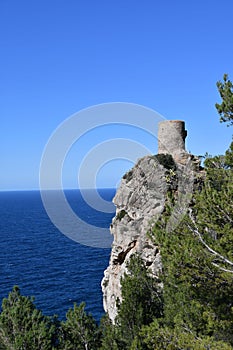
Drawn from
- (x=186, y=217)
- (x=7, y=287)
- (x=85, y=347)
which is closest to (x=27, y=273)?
(x=7, y=287)

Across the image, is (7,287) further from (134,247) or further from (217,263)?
(217,263)

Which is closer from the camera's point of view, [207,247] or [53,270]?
[207,247]

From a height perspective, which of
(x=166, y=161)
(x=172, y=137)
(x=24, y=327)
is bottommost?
(x=24, y=327)

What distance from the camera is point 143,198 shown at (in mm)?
28266

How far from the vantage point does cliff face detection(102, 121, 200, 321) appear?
87.7ft

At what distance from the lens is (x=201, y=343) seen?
10281 mm

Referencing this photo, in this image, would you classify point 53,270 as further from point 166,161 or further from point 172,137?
point 172,137

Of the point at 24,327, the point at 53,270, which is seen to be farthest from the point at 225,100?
the point at 53,270

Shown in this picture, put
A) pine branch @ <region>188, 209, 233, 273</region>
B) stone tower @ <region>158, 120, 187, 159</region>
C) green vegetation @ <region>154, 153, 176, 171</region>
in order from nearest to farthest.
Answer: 1. pine branch @ <region>188, 209, 233, 273</region>
2. green vegetation @ <region>154, 153, 176, 171</region>
3. stone tower @ <region>158, 120, 187, 159</region>

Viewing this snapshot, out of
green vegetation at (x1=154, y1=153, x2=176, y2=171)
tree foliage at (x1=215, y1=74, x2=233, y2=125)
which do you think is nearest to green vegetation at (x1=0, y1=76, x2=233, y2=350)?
tree foliage at (x1=215, y1=74, x2=233, y2=125)

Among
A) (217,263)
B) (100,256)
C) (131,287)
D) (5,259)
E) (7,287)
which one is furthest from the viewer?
(100,256)

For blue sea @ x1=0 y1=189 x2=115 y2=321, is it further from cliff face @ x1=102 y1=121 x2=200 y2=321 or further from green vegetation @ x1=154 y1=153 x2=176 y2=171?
green vegetation @ x1=154 y1=153 x2=176 y2=171

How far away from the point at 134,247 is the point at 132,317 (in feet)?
31.2

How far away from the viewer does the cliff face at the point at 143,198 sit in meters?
26.7
